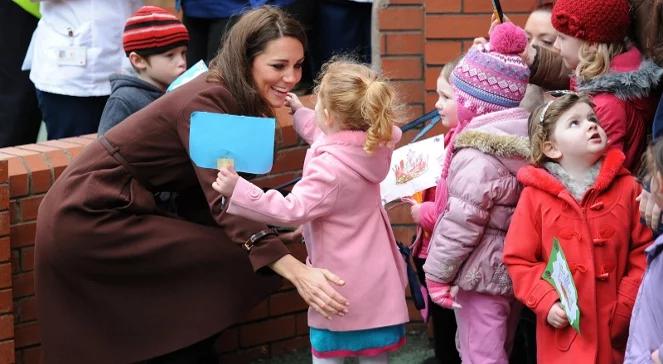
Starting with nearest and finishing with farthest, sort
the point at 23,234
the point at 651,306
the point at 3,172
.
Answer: the point at 651,306
the point at 3,172
the point at 23,234

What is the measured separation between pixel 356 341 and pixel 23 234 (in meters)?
1.46

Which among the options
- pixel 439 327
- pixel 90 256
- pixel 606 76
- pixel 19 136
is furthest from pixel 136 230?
pixel 19 136

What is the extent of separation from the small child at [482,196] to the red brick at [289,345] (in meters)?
1.25

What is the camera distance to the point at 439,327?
5.32 m

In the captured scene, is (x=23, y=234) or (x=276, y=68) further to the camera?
(x=23, y=234)

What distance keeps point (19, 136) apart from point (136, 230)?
81.8 inches

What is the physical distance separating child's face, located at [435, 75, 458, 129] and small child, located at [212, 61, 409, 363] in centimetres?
38

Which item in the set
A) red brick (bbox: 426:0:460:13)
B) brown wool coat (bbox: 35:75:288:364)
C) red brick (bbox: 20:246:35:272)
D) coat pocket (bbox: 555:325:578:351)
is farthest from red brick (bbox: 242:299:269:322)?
coat pocket (bbox: 555:325:578:351)

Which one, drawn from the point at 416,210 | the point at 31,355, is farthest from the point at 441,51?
the point at 31,355

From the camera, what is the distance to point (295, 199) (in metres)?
4.32

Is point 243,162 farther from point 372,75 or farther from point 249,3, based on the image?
point 249,3

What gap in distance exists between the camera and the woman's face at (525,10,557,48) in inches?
206

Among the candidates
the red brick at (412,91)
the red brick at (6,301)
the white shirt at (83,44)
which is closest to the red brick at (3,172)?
the red brick at (6,301)

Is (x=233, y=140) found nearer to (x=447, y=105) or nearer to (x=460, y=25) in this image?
(x=447, y=105)
